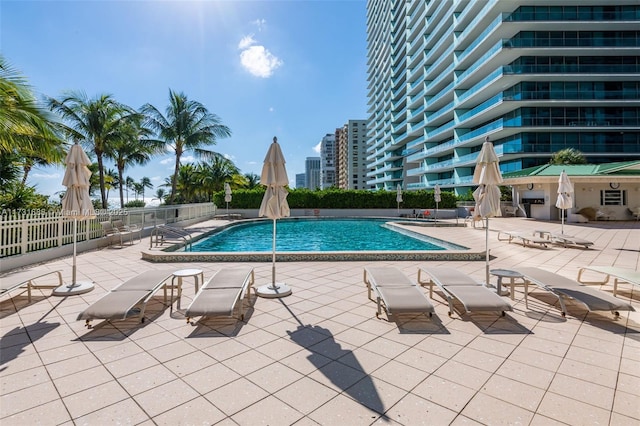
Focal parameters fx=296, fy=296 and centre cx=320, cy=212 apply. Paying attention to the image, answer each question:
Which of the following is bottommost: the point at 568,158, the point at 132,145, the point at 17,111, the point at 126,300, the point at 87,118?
the point at 126,300

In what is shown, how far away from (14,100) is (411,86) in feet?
200

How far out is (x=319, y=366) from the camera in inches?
119

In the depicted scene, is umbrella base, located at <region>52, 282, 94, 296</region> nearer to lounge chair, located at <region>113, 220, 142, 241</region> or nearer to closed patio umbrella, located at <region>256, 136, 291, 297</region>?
closed patio umbrella, located at <region>256, 136, 291, 297</region>

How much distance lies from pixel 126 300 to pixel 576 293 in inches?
255

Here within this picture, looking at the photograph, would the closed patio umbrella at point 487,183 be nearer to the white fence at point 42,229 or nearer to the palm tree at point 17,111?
the palm tree at point 17,111

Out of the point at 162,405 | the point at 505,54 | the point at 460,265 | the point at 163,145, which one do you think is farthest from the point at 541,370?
the point at 505,54

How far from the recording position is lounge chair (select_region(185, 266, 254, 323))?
383cm

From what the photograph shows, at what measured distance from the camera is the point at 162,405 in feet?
8.04

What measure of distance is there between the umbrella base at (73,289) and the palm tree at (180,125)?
1556 centimetres

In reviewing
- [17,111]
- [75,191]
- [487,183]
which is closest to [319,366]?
[487,183]

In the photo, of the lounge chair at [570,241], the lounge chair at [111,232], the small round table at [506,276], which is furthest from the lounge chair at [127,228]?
the lounge chair at [570,241]

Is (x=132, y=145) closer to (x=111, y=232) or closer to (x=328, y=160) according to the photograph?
(x=111, y=232)

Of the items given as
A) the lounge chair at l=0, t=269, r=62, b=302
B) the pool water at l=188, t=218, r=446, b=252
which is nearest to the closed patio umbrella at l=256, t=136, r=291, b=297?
the lounge chair at l=0, t=269, r=62, b=302

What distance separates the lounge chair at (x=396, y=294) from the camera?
3950 millimetres
